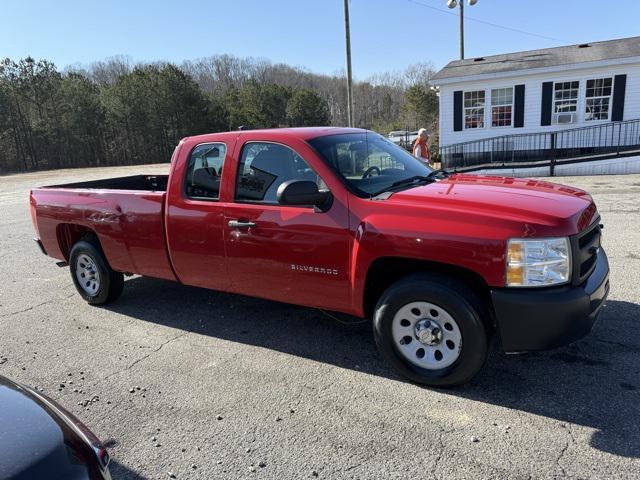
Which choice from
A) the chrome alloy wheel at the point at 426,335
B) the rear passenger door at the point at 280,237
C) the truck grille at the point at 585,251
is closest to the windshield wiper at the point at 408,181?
the rear passenger door at the point at 280,237

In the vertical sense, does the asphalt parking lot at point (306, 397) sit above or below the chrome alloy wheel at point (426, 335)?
below

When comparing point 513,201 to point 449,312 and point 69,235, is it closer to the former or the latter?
point 449,312

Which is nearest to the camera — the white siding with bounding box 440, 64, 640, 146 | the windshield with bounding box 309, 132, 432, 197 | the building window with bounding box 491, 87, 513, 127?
the windshield with bounding box 309, 132, 432, 197

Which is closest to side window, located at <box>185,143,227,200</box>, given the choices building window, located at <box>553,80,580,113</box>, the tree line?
building window, located at <box>553,80,580,113</box>

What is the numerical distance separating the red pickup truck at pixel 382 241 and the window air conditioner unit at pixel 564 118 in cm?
1618

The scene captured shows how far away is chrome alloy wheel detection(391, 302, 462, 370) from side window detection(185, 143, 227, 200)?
203cm

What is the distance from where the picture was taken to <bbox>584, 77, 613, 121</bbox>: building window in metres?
18.0

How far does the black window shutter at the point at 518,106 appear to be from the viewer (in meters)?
19.1

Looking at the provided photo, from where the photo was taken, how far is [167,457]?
3.04m

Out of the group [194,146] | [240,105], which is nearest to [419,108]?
[240,105]

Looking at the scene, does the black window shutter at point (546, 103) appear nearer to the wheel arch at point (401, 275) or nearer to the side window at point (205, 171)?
the side window at point (205, 171)

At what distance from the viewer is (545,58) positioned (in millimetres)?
19375

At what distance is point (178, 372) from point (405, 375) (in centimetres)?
185

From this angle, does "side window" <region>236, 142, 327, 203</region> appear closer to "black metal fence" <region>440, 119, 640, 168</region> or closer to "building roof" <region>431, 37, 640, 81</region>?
"black metal fence" <region>440, 119, 640, 168</region>
